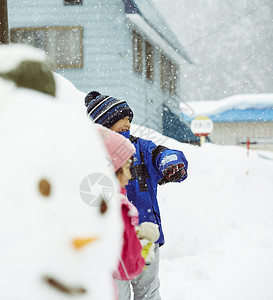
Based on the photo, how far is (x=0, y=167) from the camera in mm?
1082

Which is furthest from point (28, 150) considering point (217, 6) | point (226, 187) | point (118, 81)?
point (217, 6)

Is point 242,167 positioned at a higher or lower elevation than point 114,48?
lower

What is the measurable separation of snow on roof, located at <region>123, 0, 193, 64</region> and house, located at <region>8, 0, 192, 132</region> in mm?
27

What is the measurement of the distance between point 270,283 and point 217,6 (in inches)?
4051

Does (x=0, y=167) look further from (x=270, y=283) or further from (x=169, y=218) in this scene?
(x=169, y=218)

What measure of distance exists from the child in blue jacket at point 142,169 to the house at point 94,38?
30.9ft

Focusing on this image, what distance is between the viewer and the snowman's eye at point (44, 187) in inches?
43.1

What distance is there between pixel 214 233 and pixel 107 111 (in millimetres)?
4206

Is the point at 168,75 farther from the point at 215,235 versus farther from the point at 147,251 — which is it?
the point at 147,251

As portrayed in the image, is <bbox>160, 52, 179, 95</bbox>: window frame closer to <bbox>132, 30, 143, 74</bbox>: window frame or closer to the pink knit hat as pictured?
<bbox>132, 30, 143, 74</bbox>: window frame

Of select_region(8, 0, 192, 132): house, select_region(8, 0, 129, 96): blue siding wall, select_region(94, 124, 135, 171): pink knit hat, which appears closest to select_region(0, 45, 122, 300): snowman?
select_region(94, 124, 135, 171): pink knit hat

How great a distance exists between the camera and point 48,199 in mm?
1094

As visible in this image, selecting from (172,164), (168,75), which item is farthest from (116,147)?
(168,75)

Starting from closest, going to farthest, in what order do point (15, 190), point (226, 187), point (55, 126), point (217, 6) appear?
point (15, 190), point (55, 126), point (226, 187), point (217, 6)
